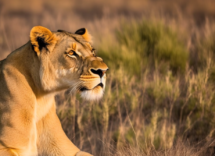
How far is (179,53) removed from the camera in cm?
687

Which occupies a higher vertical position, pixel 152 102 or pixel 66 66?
pixel 66 66

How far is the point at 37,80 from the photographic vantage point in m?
3.53

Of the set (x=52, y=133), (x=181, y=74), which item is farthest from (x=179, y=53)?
(x=52, y=133)

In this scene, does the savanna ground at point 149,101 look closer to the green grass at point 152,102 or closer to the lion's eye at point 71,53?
the green grass at point 152,102

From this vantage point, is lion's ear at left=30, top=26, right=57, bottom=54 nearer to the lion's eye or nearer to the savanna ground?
the lion's eye

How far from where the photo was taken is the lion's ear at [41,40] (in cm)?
353

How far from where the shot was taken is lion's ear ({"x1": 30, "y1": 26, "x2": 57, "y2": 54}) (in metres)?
3.53

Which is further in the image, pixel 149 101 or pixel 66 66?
pixel 149 101

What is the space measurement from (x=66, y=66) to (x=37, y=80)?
Answer: 0.27 m

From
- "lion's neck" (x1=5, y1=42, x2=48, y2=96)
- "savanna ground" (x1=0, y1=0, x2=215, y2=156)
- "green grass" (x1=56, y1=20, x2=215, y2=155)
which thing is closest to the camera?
"lion's neck" (x1=5, y1=42, x2=48, y2=96)

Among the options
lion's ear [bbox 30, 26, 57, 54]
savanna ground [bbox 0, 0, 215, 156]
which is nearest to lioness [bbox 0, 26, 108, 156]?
lion's ear [bbox 30, 26, 57, 54]

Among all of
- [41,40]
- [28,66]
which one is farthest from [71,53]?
[28,66]

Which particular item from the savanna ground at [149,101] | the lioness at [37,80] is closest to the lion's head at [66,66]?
the lioness at [37,80]

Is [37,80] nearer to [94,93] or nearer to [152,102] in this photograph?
[94,93]
